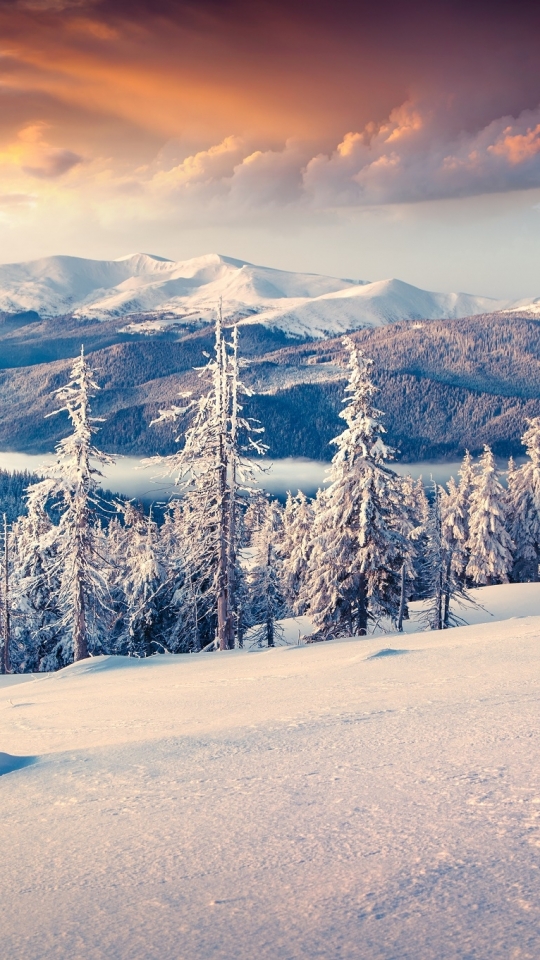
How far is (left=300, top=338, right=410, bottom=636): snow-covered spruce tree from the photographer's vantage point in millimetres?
29141

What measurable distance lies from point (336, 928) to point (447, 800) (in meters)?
1.52

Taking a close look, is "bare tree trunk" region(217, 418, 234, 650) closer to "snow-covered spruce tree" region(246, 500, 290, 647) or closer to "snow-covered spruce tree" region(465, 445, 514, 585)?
"snow-covered spruce tree" region(246, 500, 290, 647)

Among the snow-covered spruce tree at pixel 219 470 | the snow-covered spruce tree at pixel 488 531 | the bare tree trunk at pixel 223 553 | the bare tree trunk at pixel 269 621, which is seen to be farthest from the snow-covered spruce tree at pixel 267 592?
the bare tree trunk at pixel 223 553

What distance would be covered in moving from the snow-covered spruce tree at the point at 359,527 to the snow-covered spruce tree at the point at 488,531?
24.2 meters

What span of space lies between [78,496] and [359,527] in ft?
37.5

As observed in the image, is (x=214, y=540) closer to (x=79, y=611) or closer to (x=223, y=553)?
(x=223, y=553)

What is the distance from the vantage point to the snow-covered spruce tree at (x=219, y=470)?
25156 mm

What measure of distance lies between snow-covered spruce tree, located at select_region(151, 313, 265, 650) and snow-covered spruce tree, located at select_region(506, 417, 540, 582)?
3374 centimetres

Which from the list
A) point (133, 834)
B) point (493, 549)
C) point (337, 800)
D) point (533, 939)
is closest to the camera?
point (533, 939)

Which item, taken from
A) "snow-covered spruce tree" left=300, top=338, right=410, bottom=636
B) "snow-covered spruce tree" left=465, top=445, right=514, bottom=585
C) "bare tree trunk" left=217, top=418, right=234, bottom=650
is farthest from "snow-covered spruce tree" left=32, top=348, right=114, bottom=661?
"snow-covered spruce tree" left=465, top=445, right=514, bottom=585

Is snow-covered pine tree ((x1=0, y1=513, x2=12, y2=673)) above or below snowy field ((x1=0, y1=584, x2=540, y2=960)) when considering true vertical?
below

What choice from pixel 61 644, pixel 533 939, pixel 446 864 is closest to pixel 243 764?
pixel 446 864

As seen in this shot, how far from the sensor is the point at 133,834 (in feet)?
14.0

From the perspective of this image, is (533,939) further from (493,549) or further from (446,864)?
(493,549)
